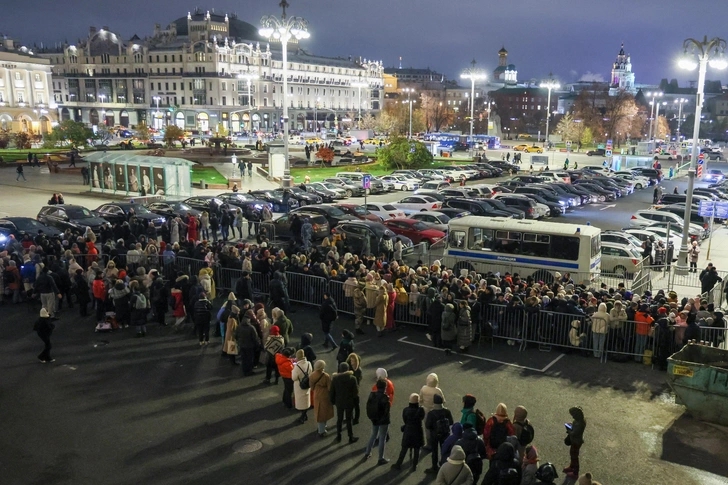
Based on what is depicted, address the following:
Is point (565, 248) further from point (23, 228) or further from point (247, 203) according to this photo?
point (23, 228)

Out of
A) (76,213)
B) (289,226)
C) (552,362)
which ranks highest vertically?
(76,213)

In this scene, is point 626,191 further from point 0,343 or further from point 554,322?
point 0,343

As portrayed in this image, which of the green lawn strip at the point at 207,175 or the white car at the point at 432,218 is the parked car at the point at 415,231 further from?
the green lawn strip at the point at 207,175

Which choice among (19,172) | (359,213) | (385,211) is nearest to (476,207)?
(385,211)

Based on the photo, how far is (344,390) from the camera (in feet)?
33.6

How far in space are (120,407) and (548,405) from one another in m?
8.00

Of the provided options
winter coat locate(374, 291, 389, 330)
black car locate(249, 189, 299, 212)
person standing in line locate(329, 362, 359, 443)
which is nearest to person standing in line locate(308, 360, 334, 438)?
person standing in line locate(329, 362, 359, 443)

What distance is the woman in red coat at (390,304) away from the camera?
615 inches

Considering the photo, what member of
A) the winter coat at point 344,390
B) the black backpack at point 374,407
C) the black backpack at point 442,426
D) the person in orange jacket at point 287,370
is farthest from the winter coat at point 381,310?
the black backpack at point 442,426

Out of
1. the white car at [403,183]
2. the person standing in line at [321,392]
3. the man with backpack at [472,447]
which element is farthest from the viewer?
the white car at [403,183]

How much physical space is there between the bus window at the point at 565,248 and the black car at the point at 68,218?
18.6 meters

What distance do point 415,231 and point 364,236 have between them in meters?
3.29

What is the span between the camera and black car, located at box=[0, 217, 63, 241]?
24.3 metres

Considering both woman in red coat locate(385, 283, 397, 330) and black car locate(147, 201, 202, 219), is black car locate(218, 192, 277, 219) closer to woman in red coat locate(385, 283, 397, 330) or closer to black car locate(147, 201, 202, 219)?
black car locate(147, 201, 202, 219)
